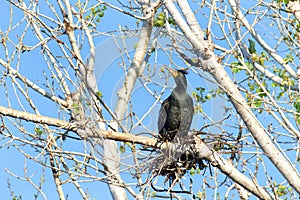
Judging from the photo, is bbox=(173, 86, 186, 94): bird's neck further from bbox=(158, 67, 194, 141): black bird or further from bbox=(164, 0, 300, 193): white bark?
bbox=(164, 0, 300, 193): white bark

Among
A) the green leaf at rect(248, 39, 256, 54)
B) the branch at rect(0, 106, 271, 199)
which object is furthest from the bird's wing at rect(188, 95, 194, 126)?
the green leaf at rect(248, 39, 256, 54)

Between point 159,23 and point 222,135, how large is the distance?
5.59 feet

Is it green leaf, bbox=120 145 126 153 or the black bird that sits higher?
the black bird

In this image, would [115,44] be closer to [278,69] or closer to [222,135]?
[222,135]

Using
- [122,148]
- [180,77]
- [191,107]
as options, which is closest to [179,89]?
[180,77]

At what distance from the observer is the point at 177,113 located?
15.5ft

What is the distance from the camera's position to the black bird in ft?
14.5

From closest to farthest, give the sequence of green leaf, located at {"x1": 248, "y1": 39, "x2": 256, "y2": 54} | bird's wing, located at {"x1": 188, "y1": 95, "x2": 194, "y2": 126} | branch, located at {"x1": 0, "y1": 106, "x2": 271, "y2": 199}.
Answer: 1. branch, located at {"x1": 0, "y1": 106, "x2": 271, "y2": 199}
2. bird's wing, located at {"x1": 188, "y1": 95, "x2": 194, "y2": 126}
3. green leaf, located at {"x1": 248, "y1": 39, "x2": 256, "y2": 54}

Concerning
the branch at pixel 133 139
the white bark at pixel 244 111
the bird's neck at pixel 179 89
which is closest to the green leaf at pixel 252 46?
the white bark at pixel 244 111

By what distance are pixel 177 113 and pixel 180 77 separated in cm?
46

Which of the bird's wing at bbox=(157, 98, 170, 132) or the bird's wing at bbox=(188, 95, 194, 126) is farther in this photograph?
the bird's wing at bbox=(157, 98, 170, 132)

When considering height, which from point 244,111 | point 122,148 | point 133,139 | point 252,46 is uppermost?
point 252,46

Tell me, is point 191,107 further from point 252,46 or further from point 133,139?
point 252,46

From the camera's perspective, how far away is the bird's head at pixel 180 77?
429cm
